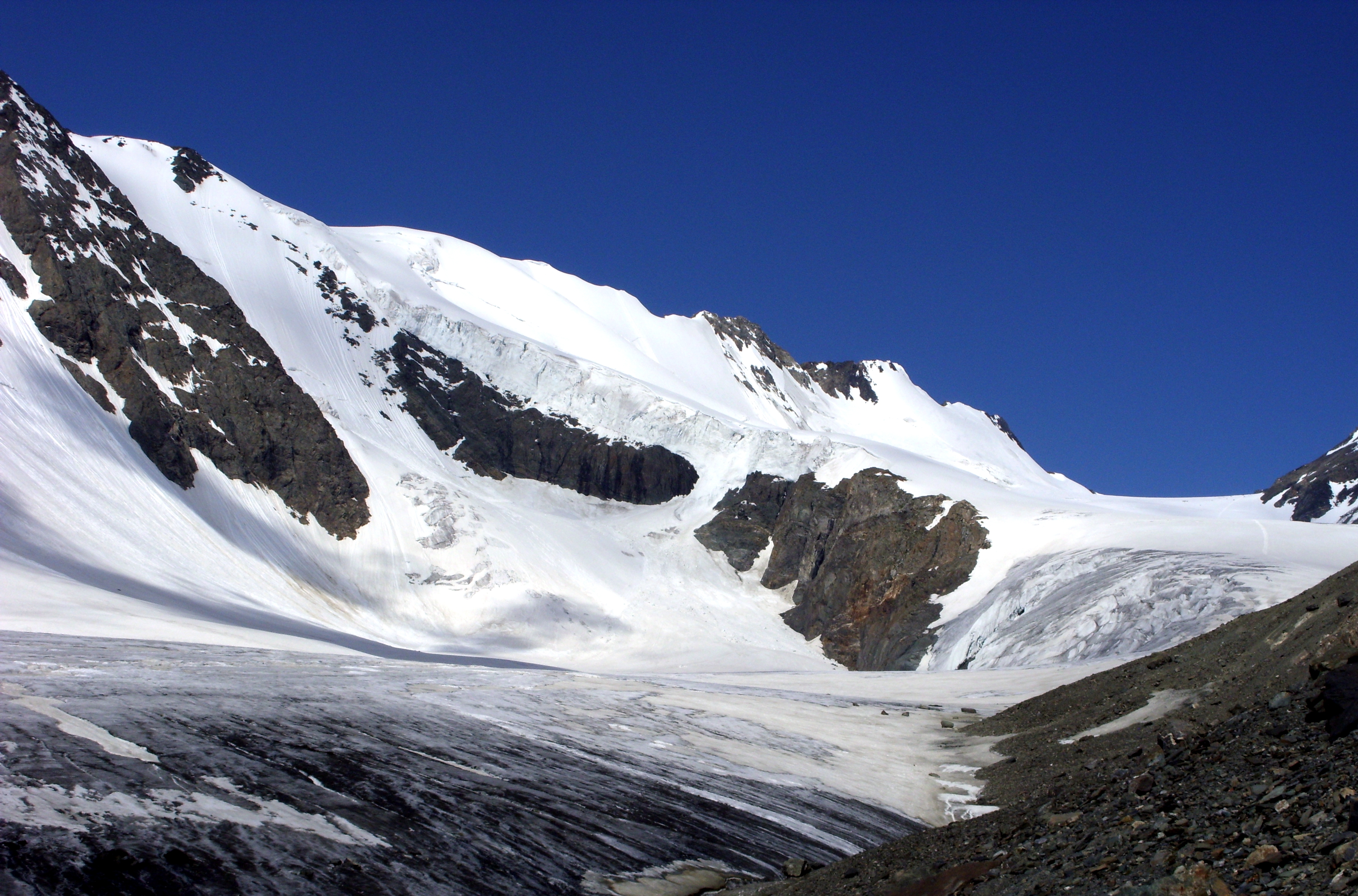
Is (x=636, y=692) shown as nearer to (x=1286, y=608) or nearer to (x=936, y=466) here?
(x=1286, y=608)

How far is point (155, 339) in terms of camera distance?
77.2 m

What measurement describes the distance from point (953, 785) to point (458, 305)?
99972mm

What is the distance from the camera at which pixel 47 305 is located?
7069 centimetres

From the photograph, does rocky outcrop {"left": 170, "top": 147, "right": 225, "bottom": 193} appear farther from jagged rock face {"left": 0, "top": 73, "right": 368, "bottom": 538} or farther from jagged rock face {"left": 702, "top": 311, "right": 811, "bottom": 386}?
jagged rock face {"left": 702, "top": 311, "right": 811, "bottom": 386}

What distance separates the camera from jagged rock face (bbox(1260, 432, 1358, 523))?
124438 millimetres

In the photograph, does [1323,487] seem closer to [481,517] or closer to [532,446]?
[532,446]

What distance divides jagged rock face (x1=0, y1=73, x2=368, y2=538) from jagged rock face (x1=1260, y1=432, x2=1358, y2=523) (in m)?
105

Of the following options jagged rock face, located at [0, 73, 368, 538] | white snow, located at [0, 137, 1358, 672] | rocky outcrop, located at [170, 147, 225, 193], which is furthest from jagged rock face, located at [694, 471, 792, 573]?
rocky outcrop, located at [170, 147, 225, 193]

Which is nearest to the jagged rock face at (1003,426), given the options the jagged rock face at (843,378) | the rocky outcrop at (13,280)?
the jagged rock face at (843,378)

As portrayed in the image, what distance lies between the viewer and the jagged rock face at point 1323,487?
124438 mm

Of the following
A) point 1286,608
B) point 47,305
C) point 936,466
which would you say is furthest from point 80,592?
point 936,466

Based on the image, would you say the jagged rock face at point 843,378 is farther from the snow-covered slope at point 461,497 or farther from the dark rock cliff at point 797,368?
the snow-covered slope at point 461,497

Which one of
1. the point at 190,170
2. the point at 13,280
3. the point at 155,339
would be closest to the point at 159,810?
the point at 13,280

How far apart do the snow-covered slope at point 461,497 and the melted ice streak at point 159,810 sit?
97.4ft
